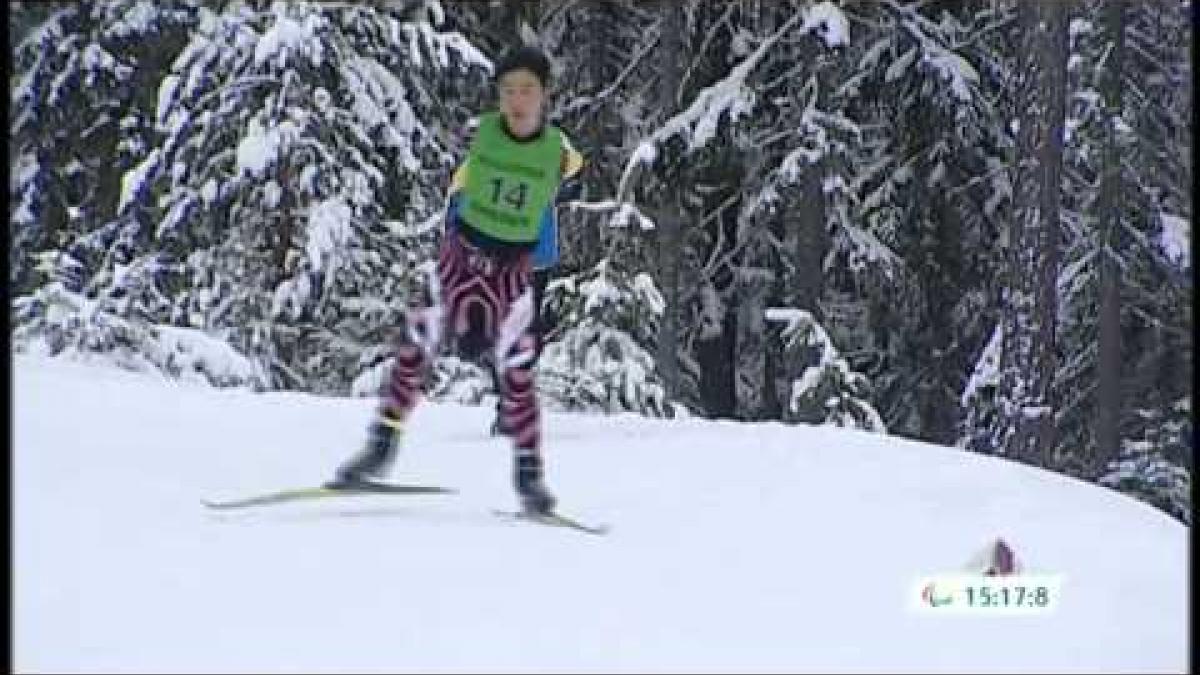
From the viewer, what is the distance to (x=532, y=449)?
4672mm

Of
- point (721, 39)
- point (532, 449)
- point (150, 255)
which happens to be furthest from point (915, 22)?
point (532, 449)

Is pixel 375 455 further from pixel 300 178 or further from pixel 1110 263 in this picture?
pixel 1110 263

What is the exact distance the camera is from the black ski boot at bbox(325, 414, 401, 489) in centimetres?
465

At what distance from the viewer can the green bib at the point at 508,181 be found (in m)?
4.59

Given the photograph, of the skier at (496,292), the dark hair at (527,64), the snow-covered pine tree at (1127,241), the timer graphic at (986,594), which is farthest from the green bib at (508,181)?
the snow-covered pine tree at (1127,241)

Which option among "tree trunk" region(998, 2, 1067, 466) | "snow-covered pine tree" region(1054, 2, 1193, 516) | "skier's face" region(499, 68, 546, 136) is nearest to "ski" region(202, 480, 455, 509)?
"skier's face" region(499, 68, 546, 136)

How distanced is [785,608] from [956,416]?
12912mm

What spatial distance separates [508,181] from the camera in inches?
182

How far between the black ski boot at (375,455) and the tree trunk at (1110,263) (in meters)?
9.61

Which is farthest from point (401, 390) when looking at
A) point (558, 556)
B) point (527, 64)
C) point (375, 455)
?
point (527, 64)

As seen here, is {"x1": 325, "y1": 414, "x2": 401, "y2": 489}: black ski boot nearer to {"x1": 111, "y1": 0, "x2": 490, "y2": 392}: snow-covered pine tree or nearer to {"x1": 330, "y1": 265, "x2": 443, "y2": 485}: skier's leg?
{"x1": 330, "y1": 265, "x2": 443, "y2": 485}: skier's leg

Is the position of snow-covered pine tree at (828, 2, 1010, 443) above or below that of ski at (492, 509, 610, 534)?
above

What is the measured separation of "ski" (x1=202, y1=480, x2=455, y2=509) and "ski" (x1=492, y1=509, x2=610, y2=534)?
0.94 feet

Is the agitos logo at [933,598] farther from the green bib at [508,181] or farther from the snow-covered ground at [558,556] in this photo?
the green bib at [508,181]
